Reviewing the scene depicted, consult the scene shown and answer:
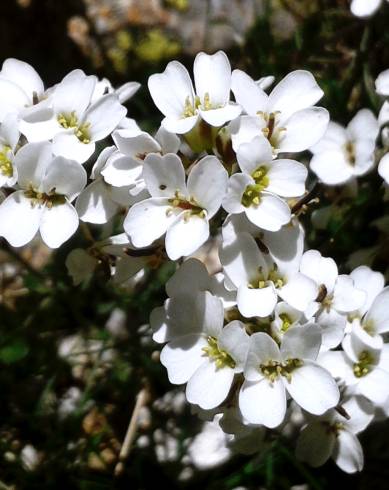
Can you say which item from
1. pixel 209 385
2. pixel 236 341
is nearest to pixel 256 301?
pixel 236 341

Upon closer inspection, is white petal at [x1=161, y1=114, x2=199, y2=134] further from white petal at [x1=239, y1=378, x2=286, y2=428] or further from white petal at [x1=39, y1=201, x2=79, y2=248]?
white petal at [x1=239, y1=378, x2=286, y2=428]

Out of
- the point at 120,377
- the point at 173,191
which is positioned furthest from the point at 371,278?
the point at 120,377

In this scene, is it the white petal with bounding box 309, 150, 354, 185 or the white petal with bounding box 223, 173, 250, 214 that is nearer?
the white petal with bounding box 223, 173, 250, 214

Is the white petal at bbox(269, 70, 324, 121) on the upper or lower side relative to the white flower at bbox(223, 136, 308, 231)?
upper

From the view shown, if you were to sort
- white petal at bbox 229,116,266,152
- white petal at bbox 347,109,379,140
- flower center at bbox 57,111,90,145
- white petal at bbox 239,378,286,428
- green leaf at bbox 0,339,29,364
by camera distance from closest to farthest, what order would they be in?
white petal at bbox 239,378,286,428
white petal at bbox 229,116,266,152
flower center at bbox 57,111,90,145
white petal at bbox 347,109,379,140
green leaf at bbox 0,339,29,364

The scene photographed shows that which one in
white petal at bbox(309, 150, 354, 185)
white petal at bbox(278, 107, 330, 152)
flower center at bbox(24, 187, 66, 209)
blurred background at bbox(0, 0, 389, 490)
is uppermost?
white petal at bbox(278, 107, 330, 152)

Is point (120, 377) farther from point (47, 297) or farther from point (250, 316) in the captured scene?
point (250, 316)

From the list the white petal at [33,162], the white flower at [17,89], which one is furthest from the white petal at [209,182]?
the white flower at [17,89]

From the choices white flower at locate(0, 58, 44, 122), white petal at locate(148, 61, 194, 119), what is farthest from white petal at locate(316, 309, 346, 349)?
white flower at locate(0, 58, 44, 122)
